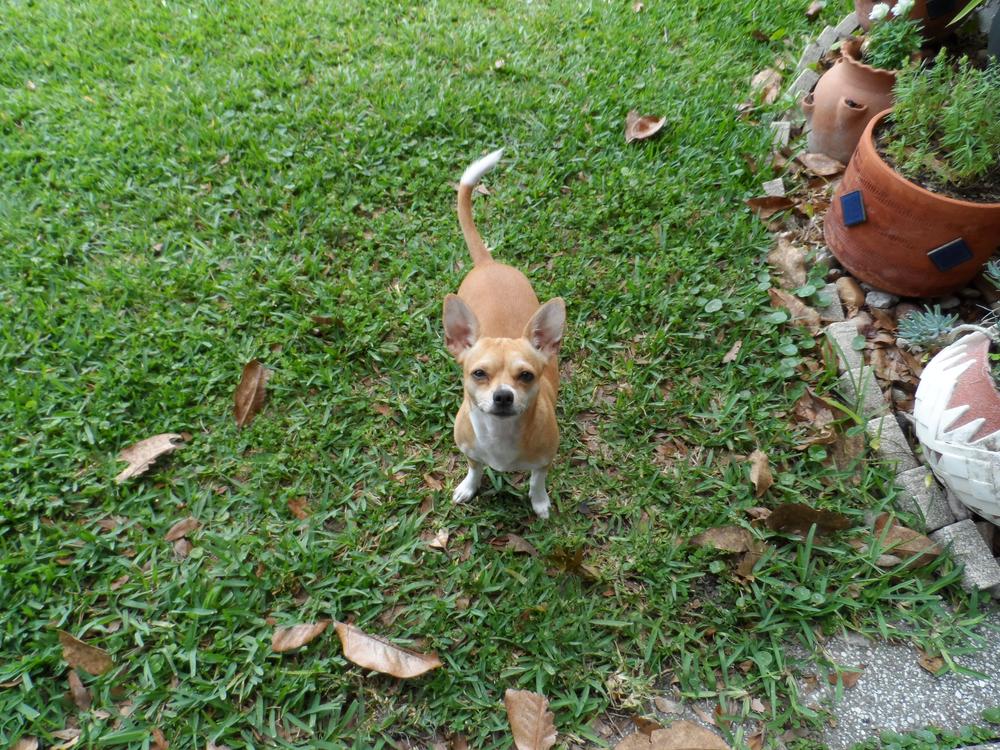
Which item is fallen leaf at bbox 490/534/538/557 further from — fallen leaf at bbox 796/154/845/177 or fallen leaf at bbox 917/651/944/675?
fallen leaf at bbox 796/154/845/177

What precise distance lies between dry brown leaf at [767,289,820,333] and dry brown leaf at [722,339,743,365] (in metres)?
0.38

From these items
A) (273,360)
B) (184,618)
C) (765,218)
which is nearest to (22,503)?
(184,618)

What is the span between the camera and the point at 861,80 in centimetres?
395

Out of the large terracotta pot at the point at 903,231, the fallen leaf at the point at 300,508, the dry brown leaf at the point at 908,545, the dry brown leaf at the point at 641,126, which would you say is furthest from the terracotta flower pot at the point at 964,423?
the fallen leaf at the point at 300,508

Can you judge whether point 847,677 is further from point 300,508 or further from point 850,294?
point 300,508

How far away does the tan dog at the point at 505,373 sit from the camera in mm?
2428

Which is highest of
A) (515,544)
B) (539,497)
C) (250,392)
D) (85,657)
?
(250,392)

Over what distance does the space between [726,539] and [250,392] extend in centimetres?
261

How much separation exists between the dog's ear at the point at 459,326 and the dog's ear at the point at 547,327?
0.24 m

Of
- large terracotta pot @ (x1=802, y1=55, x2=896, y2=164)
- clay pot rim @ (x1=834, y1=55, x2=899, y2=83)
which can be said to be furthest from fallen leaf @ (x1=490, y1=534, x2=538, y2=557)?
clay pot rim @ (x1=834, y1=55, x2=899, y2=83)

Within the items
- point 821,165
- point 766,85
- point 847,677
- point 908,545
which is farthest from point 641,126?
point 847,677

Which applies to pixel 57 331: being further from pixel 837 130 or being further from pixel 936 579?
pixel 837 130

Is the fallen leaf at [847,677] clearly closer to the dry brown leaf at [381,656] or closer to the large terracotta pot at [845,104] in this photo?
the dry brown leaf at [381,656]

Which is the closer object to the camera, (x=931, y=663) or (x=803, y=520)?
(x=931, y=663)
